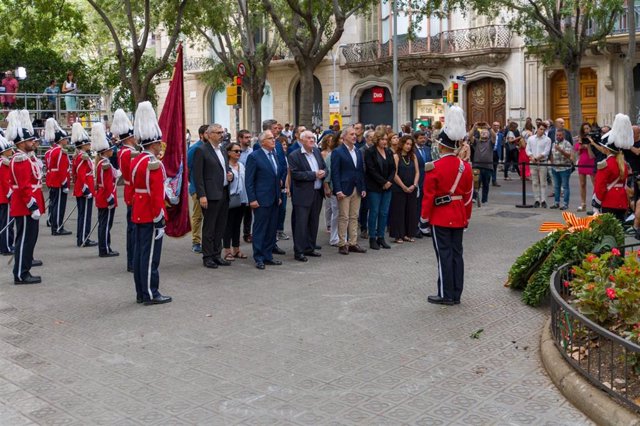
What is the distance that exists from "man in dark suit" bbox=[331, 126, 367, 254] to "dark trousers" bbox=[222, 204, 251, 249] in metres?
1.43

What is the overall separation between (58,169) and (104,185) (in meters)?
2.80

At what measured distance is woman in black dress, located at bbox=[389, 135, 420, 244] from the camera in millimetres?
12953

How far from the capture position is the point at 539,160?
17656mm

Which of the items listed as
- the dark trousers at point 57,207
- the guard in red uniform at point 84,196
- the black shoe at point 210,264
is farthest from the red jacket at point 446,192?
the dark trousers at point 57,207

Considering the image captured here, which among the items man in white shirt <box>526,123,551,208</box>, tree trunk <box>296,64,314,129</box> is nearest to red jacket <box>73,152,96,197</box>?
man in white shirt <box>526,123,551,208</box>

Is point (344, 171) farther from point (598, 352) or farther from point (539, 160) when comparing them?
point (539, 160)

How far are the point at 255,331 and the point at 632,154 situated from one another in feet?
27.7

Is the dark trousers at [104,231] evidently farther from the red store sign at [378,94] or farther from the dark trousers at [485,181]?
the red store sign at [378,94]

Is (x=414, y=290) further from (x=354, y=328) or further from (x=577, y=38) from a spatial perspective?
(x=577, y=38)

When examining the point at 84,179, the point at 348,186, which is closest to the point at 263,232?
the point at 348,186

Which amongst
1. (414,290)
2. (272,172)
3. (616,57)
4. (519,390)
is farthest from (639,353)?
(616,57)

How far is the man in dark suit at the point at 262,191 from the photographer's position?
36.2ft

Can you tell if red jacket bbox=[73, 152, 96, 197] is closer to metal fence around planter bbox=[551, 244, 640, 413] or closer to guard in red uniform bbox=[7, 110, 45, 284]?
guard in red uniform bbox=[7, 110, 45, 284]

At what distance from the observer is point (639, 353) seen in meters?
5.20
